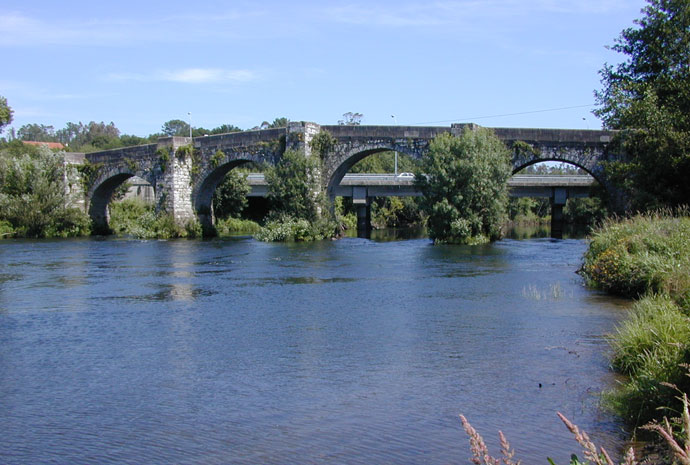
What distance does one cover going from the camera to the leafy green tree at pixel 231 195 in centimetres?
4975

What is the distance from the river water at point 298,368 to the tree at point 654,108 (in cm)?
609

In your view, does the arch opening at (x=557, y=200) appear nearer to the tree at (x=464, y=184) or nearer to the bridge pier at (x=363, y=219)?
the tree at (x=464, y=184)

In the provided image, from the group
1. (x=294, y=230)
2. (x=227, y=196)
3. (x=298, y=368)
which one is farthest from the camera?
(x=227, y=196)

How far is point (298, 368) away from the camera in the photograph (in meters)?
9.97

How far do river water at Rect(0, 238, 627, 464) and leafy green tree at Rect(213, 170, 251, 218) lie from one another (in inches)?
1178

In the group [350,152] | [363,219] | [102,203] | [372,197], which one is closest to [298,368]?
[350,152]

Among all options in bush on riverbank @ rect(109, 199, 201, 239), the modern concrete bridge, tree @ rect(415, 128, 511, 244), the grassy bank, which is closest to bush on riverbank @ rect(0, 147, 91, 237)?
bush on riverbank @ rect(109, 199, 201, 239)

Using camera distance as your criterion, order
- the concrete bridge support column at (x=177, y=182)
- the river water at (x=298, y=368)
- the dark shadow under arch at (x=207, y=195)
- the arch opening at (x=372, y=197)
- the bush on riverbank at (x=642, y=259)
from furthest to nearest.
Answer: the dark shadow under arch at (x=207, y=195)
the concrete bridge support column at (x=177, y=182)
the arch opening at (x=372, y=197)
the bush on riverbank at (x=642, y=259)
the river water at (x=298, y=368)

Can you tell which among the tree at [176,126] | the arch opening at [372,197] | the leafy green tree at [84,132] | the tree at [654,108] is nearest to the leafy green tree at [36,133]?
the leafy green tree at [84,132]

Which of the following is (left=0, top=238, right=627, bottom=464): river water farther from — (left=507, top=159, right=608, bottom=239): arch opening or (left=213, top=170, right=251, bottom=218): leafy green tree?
(left=213, top=170, right=251, bottom=218): leafy green tree

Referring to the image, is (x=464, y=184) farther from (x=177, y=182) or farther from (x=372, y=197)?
(x=372, y=197)

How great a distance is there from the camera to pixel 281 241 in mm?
35375

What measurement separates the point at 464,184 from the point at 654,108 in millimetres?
9122

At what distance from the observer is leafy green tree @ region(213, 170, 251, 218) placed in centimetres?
4975
